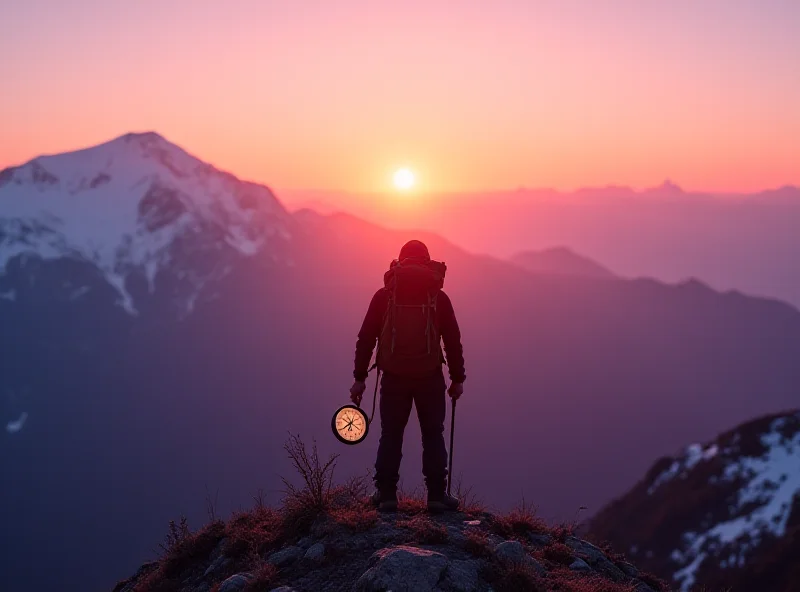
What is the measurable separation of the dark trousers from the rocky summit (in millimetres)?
434

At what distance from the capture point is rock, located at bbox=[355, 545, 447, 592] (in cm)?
661

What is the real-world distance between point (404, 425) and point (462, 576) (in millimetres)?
2601

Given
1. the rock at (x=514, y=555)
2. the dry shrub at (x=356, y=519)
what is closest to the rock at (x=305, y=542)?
the dry shrub at (x=356, y=519)

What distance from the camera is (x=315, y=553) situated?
307 inches

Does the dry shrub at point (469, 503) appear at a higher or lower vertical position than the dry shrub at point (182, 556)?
higher

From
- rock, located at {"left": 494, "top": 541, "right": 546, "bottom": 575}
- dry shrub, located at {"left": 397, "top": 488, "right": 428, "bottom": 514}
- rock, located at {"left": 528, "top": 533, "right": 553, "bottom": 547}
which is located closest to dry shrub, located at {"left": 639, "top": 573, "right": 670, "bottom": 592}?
rock, located at {"left": 528, "top": 533, "right": 553, "bottom": 547}

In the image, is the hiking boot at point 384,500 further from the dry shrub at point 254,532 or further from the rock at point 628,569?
the rock at point 628,569

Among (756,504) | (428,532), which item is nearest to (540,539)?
(428,532)

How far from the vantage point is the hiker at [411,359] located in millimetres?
9023

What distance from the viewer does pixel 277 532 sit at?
8633mm

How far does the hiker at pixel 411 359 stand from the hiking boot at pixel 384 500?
0.01 m

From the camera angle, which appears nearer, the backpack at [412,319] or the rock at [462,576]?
the rock at [462,576]

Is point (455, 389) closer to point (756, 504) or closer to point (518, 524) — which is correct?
point (518, 524)

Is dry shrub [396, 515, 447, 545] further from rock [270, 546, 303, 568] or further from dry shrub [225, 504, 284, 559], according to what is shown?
dry shrub [225, 504, 284, 559]
